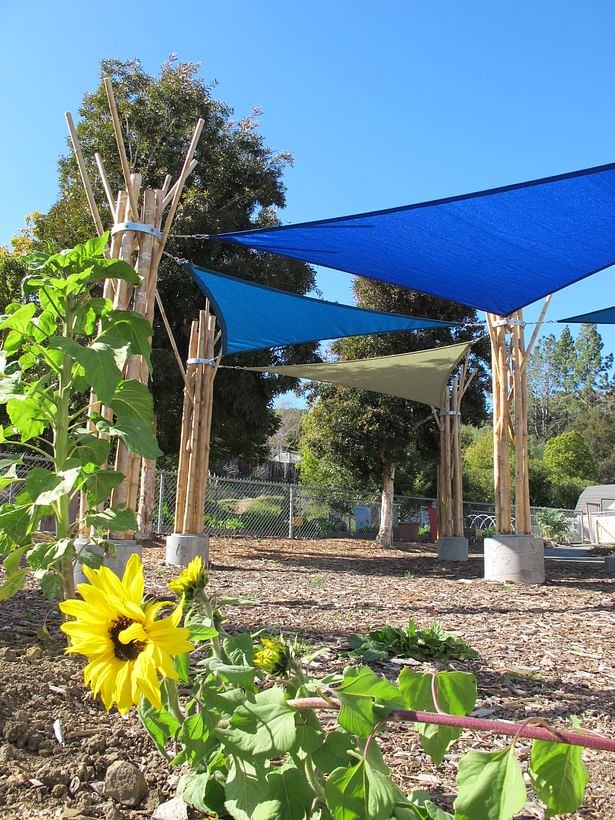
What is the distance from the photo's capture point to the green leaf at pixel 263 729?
2.55ft

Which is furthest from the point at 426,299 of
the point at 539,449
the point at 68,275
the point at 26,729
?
the point at 539,449

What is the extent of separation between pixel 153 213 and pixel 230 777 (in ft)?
11.1

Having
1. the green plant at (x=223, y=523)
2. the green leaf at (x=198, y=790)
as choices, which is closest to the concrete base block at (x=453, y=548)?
the green plant at (x=223, y=523)

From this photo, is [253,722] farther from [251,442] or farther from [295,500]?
[295,500]

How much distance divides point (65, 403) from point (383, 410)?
9.51 meters

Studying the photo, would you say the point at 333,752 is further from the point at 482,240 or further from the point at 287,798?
the point at 482,240

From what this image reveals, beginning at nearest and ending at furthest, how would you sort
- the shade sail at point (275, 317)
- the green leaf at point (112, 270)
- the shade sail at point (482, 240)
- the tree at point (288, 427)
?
the green leaf at point (112, 270), the shade sail at point (482, 240), the shade sail at point (275, 317), the tree at point (288, 427)

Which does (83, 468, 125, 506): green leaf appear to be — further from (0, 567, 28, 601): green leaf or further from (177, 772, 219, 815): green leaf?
(177, 772, 219, 815): green leaf

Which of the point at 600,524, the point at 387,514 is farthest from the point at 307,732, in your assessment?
the point at 600,524

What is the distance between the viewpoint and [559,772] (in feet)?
2.30

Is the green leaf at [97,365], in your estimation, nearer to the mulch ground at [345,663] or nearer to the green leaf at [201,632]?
the mulch ground at [345,663]

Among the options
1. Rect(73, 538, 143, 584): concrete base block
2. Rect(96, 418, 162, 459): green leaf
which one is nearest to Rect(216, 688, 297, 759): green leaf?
Rect(96, 418, 162, 459): green leaf

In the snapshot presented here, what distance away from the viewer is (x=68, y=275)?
2217mm

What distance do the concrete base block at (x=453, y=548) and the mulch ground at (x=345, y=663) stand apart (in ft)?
8.72
